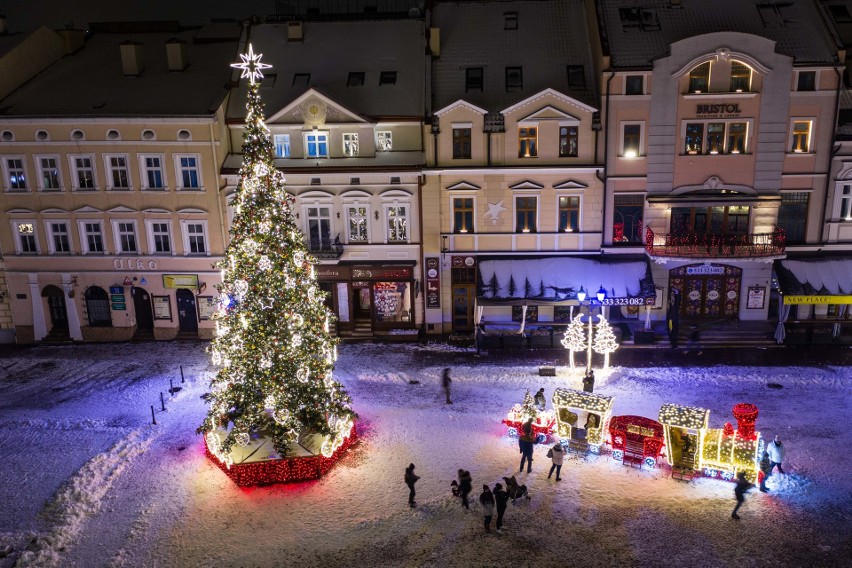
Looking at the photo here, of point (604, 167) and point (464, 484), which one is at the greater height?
point (604, 167)

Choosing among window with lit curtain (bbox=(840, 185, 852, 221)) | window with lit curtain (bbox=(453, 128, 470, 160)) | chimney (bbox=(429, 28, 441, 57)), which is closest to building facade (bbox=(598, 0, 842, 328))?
window with lit curtain (bbox=(840, 185, 852, 221))

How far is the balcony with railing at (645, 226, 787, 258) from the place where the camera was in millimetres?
30812

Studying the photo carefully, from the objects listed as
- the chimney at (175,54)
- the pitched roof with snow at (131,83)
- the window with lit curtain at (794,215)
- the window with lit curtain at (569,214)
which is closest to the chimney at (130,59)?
the pitched roof with snow at (131,83)

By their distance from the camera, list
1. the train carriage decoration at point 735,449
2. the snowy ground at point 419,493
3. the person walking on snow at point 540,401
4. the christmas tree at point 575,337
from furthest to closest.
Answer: the christmas tree at point 575,337
the person walking on snow at point 540,401
the train carriage decoration at point 735,449
the snowy ground at point 419,493

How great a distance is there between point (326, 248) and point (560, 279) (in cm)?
1204

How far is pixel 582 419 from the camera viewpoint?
22.1 meters

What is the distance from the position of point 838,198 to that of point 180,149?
108ft

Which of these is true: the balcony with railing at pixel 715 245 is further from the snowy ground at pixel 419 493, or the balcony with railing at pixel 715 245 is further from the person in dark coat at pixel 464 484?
the person in dark coat at pixel 464 484

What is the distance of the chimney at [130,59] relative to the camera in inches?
1335

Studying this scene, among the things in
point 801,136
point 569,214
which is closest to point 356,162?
point 569,214

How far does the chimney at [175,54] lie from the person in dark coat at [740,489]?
107 ft

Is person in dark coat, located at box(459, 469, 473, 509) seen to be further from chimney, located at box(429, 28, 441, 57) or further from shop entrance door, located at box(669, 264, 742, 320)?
chimney, located at box(429, 28, 441, 57)

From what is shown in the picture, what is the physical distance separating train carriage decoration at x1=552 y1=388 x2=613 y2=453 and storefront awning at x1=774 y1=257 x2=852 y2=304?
592 inches

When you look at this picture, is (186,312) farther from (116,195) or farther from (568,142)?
(568,142)
